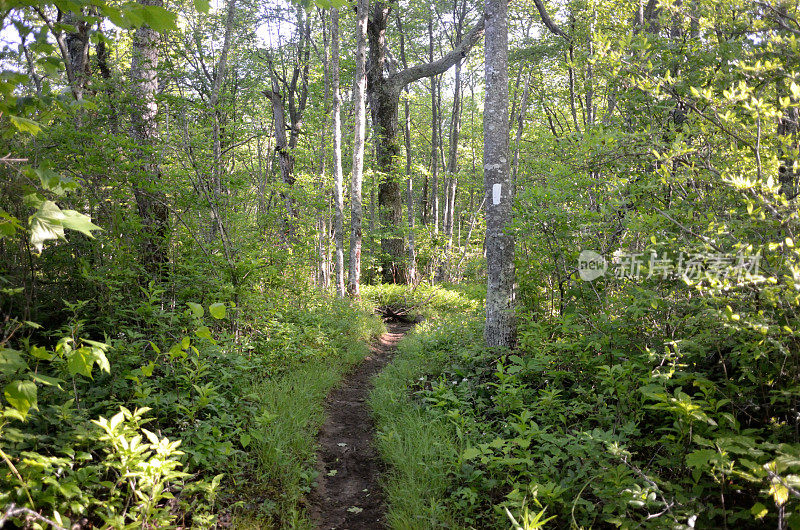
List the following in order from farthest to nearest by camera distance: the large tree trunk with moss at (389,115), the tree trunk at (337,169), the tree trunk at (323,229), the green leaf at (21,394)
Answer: the large tree trunk with moss at (389,115), the tree trunk at (323,229), the tree trunk at (337,169), the green leaf at (21,394)

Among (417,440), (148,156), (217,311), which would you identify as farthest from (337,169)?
(217,311)

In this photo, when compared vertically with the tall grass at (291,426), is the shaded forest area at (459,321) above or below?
above

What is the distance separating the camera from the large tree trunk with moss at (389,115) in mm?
14062

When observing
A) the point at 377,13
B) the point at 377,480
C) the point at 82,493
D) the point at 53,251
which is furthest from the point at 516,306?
the point at 377,13

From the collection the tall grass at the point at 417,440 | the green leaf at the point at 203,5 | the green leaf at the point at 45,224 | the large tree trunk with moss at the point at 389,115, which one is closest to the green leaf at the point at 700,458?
A: the tall grass at the point at 417,440

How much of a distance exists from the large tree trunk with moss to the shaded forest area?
657 centimetres

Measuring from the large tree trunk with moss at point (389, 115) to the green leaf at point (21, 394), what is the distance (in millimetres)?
12217

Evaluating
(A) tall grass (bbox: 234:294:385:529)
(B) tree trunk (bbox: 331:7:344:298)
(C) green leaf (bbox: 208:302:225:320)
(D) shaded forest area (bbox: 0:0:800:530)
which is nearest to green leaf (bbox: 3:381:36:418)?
(D) shaded forest area (bbox: 0:0:800:530)

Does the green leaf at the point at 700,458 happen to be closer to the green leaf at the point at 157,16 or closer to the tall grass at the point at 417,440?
the tall grass at the point at 417,440

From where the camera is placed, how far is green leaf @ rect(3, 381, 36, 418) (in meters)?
1.97

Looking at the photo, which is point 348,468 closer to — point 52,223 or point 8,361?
point 8,361

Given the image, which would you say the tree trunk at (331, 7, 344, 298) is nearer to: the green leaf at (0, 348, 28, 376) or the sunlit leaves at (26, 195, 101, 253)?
the green leaf at (0, 348, 28, 376)

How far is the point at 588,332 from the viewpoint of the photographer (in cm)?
451

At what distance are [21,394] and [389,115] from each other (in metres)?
14.1
